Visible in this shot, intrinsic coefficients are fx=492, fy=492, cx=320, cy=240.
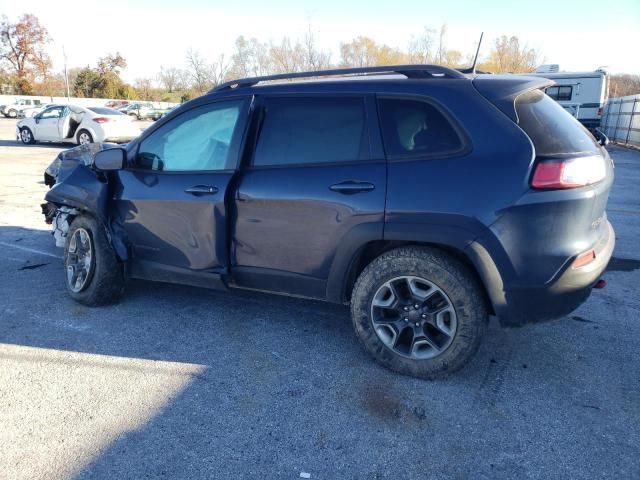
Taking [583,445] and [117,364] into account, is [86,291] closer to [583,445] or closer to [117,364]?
[117,364]

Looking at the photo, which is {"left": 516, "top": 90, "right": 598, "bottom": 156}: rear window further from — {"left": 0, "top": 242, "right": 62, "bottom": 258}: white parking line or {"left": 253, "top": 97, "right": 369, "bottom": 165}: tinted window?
{"left": 0, "top": 242, "right": 62, "bottom": 258}: white parking line

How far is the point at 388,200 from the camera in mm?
2955

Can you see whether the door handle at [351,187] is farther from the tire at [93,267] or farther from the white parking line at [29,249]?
the white parking line at [29,249]

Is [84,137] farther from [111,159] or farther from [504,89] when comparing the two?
[504,89]

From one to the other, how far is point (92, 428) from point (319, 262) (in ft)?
5.32

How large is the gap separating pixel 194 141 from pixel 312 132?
102 cm

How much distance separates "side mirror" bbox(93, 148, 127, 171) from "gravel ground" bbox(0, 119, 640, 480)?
1195mm

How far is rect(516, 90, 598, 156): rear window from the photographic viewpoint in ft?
9.05

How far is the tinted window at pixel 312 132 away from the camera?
3150 millimetres

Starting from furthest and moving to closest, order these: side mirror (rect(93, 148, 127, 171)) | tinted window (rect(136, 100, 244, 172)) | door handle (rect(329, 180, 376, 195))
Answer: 1. side mirror (rect(93, 148, 127, 171))
2. tinted window (rect(136, 100, 244, 172))
3. door handle (rect(329, 180, 376, 195))

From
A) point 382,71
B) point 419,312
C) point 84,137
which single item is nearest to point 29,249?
point 382,71

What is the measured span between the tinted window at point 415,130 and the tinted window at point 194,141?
1.14 meters

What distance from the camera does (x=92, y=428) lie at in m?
2.64

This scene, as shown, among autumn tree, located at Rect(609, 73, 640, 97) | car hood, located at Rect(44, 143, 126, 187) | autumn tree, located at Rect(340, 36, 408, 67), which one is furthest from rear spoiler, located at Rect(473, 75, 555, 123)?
autumn tree, located at Rect(609, 73, 640, 97)
